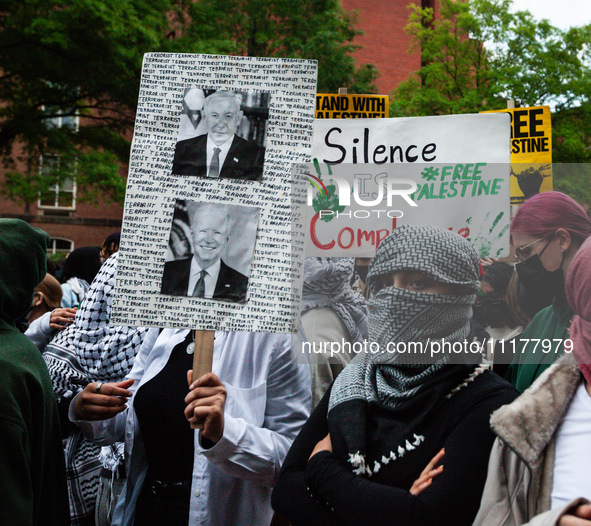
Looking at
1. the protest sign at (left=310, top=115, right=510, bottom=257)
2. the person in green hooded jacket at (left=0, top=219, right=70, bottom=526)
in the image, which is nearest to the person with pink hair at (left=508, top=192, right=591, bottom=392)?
the protest sign at (left=310, top=115, right=510, bottom=257)

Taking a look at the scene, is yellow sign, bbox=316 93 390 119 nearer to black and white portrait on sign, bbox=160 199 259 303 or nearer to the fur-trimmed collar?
black and white portrait on sign, bbox=160 199 259 303

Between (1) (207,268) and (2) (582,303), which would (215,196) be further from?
(2) (582,303)

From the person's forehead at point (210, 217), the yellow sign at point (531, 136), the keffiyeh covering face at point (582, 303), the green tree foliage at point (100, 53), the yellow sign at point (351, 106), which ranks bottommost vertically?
the keffiyeh covering face at point (582, 303)

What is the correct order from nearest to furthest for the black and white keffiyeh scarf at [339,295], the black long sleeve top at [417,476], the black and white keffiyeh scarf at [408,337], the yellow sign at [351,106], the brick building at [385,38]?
1. the black long sleeve top at [417,476]
2. the black and white keffiyeh scarf at [408,337]
3. the black and white keffiyeh scarf at [339,295]
4. the yellow sign at [351,106]
5. the brick building at [385,38]

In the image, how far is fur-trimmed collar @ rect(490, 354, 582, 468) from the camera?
1.42m

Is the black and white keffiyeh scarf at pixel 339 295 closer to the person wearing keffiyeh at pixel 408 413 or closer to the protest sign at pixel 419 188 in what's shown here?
the protest sign at pixel 419 188

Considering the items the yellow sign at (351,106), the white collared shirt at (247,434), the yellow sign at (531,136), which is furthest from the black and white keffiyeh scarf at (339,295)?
the yellow sign at (351,106)

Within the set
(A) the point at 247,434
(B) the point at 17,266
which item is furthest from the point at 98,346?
(A) the point at 247,434

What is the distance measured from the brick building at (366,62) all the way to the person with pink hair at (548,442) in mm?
25950

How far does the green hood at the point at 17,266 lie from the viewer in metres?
1.95

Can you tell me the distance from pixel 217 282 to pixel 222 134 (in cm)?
49

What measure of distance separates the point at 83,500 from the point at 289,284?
1.78m

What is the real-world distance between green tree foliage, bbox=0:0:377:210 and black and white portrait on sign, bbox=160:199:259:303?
1074cm

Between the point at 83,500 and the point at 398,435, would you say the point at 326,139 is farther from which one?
the point at 83,500
